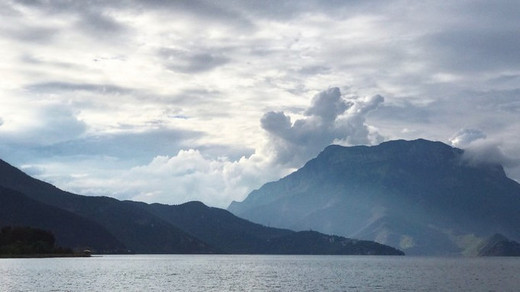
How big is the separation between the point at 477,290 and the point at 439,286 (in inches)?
722

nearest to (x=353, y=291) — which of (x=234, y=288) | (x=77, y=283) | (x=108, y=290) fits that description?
(x=234, y=288)

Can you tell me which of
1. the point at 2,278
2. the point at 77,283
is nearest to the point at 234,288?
the point at 77,283

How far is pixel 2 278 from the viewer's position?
192000mm

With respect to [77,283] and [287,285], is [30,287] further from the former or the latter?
[287,285]

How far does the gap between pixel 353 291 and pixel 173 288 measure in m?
50.2

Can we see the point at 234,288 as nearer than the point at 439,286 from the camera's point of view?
Yes

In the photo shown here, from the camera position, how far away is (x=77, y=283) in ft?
589

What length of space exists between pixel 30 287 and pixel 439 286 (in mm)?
119388

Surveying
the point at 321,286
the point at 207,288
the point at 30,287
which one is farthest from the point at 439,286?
the point at 30,287

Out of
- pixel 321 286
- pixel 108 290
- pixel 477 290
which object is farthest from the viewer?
pixel 321 286

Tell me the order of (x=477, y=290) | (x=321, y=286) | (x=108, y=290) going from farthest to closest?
(x=321, y=286), (x=477, y=290), (x=108, y=290)

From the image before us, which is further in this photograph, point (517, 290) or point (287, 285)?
point (287, 285)

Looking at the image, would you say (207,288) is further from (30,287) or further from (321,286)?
(30,287)

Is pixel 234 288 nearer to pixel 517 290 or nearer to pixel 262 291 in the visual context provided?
pixel 262 291
